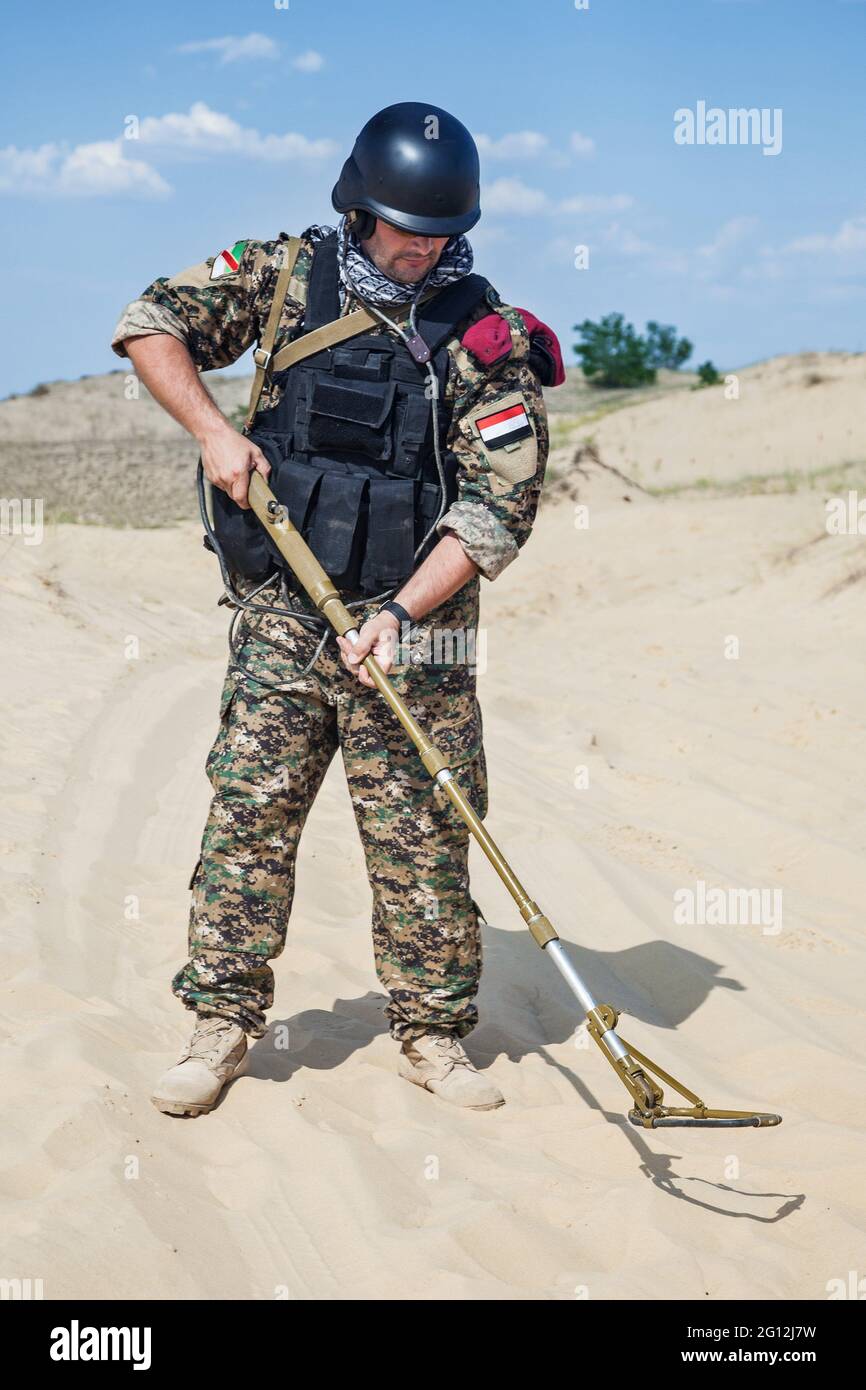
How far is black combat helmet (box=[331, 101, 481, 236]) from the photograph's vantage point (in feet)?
10.1

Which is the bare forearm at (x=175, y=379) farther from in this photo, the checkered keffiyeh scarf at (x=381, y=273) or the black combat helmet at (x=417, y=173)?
the black combat helmet at (x=417, y=173)

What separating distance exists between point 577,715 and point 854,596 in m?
2.96

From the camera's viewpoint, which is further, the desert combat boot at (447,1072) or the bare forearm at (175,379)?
the desert combat boot at (447,1072)

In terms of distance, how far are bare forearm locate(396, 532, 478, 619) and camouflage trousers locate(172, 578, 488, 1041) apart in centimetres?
14

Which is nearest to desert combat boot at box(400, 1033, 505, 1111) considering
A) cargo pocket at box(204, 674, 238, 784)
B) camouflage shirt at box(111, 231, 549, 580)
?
cargo pocket at box(204, 674, 238, 784)

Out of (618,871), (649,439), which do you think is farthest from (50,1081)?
(649,439)

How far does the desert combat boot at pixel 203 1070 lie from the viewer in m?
3.05

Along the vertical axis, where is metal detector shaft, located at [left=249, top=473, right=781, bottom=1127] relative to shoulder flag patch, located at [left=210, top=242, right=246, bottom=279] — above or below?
below

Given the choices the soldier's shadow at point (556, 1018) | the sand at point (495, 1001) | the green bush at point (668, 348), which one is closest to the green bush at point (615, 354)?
the green bush at point (668, 348)

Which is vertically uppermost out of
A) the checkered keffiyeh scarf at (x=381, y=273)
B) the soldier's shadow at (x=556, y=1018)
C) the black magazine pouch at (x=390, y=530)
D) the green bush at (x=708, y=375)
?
the green bush at (x=708, y=375)

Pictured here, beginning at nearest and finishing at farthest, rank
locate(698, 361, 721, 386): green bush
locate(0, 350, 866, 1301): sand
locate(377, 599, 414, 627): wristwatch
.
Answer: locate(0, 350, 866, 1301): sand, locate(377, 599, 414, 627): wristwatch, locate(698, 361, 721, 386): green bush

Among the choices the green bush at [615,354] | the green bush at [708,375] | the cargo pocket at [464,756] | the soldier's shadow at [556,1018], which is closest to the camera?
the soldier's shadow at [556,1018]

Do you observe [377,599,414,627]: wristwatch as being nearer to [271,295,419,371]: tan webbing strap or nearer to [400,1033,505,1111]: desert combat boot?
[271,295,419,371]: tan webbing strap
